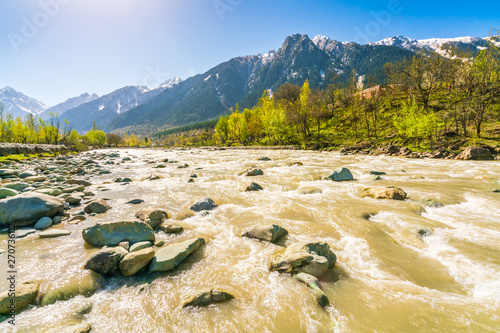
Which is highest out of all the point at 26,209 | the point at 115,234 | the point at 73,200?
the point at 26,209

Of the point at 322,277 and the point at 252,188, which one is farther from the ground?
the point at 252,188

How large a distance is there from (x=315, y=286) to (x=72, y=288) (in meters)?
5.13

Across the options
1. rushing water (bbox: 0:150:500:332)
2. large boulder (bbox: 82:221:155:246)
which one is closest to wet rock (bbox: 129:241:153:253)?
large boulder (bbox: 82:221:155:246)

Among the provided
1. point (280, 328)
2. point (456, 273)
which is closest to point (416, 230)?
point (456, 273)

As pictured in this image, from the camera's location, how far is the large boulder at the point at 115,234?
19.3 ft

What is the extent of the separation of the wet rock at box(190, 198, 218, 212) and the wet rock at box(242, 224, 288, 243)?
3121 millimetres

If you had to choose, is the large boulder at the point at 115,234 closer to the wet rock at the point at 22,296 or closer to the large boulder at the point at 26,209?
the wet rock at the point at 22,296

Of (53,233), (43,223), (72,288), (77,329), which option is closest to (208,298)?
(77,329)

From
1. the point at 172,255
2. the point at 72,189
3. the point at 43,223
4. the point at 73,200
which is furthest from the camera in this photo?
the point at 72,189

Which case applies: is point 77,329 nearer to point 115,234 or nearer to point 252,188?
point 115,234

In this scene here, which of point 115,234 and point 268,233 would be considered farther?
point 268,233

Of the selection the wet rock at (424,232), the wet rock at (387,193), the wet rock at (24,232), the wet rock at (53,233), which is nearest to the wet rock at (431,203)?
the wet rock at (387,193)

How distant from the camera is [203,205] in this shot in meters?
9.05

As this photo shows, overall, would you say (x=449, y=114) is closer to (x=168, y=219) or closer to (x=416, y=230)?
(x=416, y=230)
